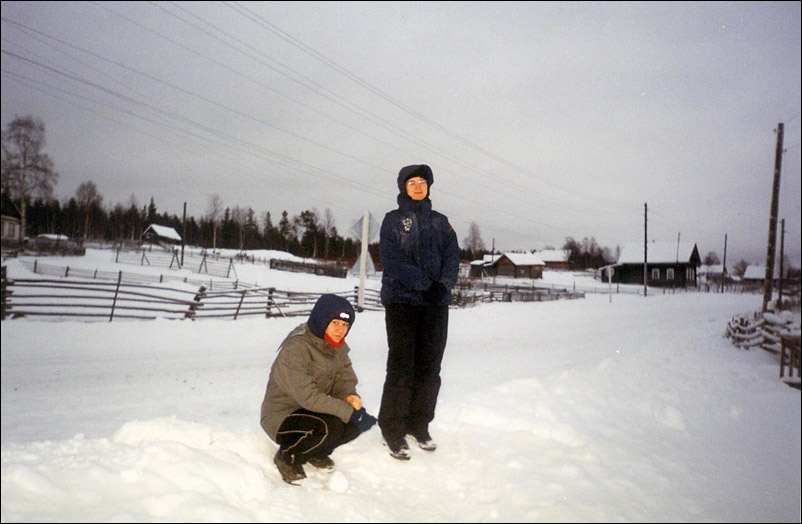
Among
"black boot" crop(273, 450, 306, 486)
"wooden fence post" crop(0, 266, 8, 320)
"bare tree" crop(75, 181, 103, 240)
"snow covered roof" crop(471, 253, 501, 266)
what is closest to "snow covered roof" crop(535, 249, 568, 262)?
"snow covered roof" crop(471, 253, 501, 266)

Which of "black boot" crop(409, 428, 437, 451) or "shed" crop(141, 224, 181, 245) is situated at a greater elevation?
"shed" crop(141, 224, 181, 245)

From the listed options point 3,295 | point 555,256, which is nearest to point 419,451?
point 555,256

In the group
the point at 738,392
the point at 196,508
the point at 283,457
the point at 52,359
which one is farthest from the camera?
the point at 52,359

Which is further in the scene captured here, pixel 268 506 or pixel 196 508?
pixel 268 506

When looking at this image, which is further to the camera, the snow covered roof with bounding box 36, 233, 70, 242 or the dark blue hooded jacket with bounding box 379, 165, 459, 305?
the snow covered roof with bounding box 36, 233, 70, 242

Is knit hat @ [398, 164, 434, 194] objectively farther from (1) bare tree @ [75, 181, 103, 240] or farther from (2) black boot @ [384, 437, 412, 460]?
(1) bare tree @ [75, 181, 103, 240]

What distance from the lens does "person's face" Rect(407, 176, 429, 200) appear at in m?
1.88

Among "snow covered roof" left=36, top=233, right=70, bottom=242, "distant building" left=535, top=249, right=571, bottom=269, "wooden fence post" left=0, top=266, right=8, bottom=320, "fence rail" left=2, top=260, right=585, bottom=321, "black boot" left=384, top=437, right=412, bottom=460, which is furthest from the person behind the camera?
"snow covered roof" left=36, top=233, right=70, bottom=242

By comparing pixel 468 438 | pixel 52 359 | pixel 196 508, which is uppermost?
pixel 196 508

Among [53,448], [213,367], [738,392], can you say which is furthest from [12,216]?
[738,392]

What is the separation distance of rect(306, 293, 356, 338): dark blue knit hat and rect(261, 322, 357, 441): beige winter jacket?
88 millimetres

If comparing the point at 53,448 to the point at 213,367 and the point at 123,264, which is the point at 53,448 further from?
the point at 123,264

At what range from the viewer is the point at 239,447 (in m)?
2.34

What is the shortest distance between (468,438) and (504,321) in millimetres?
6850
